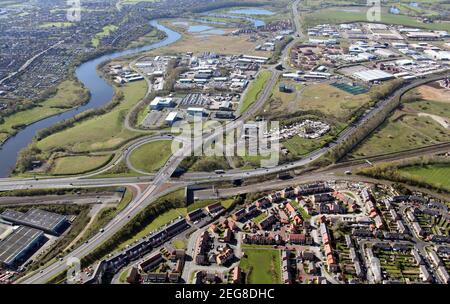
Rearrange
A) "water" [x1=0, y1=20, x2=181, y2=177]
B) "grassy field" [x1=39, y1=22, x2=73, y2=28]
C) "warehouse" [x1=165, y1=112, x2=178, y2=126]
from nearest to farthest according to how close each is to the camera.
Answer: "water" [x1=0, y1=20, x2=181, y2=177] < "warehouse" [x1=165, y1=112, x2=178, y2=126] < "grassy field" [x1=39, y1=22, x2=73, y2=28]

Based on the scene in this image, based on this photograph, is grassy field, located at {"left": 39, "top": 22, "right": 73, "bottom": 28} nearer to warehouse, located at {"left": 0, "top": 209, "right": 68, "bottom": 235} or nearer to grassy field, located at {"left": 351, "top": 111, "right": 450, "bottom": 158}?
warehouse, located at {"left": 0, "top": 209, "right": 68, "bottom": 235}

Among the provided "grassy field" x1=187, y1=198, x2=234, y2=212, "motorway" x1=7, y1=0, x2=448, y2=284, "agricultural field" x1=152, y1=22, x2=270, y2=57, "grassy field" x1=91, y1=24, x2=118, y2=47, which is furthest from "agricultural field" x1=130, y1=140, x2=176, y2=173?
"grassy field" x1=91, y1=24, x2=118, y2=47

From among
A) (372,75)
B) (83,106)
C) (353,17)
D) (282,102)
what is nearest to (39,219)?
(83,106)

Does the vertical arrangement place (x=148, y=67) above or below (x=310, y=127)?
above

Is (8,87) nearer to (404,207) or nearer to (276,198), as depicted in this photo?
(276,198)

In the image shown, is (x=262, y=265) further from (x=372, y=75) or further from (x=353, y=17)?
(x=353, y=17)

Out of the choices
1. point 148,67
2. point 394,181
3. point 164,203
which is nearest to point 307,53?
point 148,67
